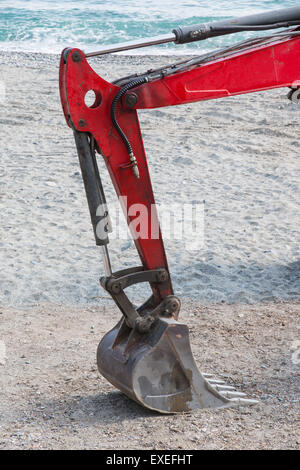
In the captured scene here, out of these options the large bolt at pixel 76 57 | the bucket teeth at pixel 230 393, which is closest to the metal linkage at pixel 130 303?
the bucket teeth at pixel 230 393

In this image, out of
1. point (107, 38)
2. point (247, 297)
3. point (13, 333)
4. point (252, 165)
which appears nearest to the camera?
point (13, 333)

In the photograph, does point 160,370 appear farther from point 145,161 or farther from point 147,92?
point 147,92

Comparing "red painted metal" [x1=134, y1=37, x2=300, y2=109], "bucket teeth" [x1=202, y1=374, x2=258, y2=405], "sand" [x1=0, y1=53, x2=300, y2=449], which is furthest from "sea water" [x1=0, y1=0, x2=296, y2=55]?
"bucket teeth" [x1=202, y1=374, x2=258, y2=405]

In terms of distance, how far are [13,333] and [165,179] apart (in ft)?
12.0

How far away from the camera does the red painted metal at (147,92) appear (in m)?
3.42

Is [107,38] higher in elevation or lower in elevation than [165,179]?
higher

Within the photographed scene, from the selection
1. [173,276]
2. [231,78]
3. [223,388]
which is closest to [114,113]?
[231,78]

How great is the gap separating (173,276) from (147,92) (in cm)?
251

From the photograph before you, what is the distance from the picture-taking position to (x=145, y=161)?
3660mm

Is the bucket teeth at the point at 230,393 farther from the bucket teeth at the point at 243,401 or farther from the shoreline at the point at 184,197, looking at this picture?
the shoreline at the point at 184,197

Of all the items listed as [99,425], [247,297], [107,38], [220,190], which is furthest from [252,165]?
[107,38]

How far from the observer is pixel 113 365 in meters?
3.83

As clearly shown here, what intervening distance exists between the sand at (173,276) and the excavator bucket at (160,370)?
9cm

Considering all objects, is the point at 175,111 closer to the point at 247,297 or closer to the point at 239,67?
the point at 247,297
